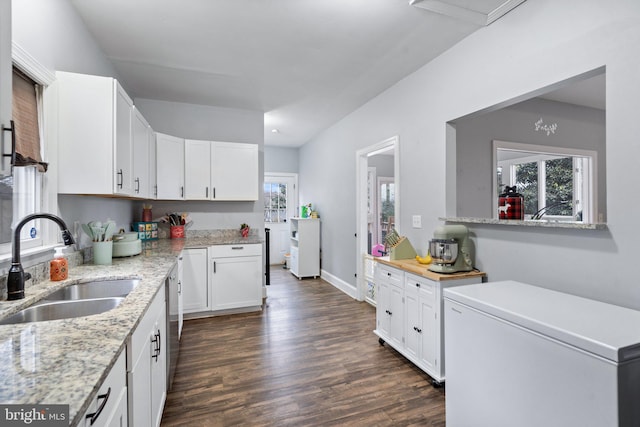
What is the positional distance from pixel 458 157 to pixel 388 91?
45.1 inches

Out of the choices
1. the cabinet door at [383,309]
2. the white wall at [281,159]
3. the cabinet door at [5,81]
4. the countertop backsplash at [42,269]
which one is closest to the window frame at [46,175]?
the countertop backsplash at [42,269]

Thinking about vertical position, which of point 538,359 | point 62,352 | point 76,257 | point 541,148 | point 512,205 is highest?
point 541,148

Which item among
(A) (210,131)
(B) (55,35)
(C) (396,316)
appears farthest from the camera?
(A) (210,131)

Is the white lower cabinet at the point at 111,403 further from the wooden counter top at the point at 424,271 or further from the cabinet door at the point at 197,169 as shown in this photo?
the cabinet door at the point at 197,169

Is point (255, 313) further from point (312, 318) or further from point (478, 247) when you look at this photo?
point (478, 247)

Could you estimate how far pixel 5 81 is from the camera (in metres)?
0.99

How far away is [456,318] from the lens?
1758 millimetres

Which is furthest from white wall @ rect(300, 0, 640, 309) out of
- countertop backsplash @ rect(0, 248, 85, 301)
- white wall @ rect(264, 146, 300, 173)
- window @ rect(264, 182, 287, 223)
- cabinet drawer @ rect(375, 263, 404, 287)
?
window @ rect(264, 182, 287, 223)

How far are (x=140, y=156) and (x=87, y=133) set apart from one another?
837mm

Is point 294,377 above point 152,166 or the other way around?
the other way around

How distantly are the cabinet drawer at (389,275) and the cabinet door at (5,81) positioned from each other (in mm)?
2493

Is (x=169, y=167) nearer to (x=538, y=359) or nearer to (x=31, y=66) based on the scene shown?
(x=31, y=66)

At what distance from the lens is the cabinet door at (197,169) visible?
3.90 m

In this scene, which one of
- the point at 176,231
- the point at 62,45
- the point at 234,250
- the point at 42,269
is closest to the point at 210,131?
the point at 176,231
